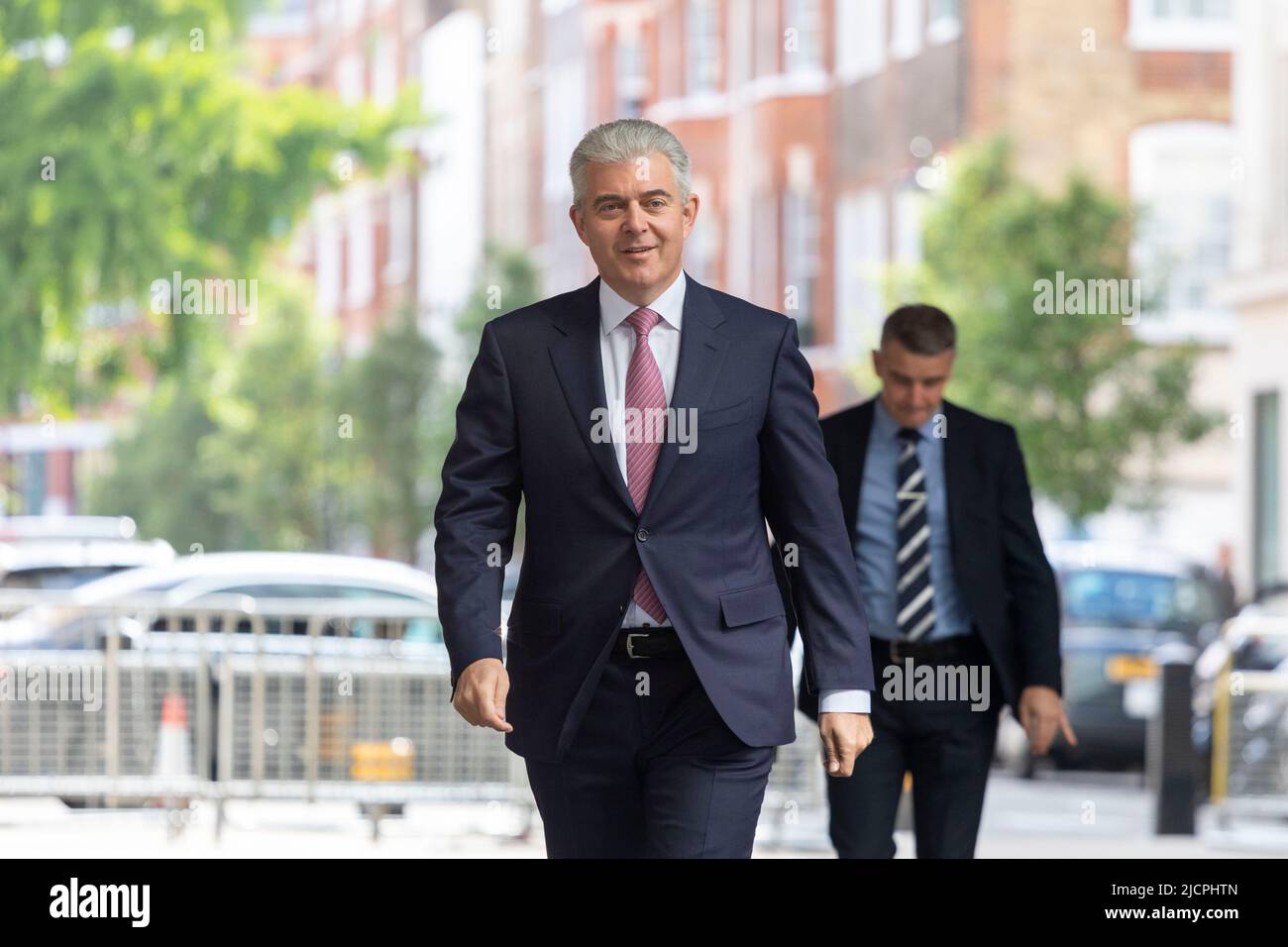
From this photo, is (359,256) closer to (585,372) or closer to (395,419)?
(395,419)

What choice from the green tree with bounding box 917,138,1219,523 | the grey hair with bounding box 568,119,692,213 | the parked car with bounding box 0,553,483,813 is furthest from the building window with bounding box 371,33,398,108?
the grey hair with bounding box 568,119,692,213

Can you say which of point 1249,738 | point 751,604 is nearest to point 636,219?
point 751,604

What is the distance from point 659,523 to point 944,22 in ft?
89.4

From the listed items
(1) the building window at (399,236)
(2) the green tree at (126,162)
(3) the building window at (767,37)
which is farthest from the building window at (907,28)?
(1) the building window at (399,236)

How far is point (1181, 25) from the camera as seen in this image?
31641mm

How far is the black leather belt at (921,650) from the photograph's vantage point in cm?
681

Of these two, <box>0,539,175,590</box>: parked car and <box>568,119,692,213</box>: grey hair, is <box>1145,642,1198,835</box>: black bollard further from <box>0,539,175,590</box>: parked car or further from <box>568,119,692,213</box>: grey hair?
<box>568,119,692,213</box>: grey hair

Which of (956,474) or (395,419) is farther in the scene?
(395,419)

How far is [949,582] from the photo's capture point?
6.88 metres

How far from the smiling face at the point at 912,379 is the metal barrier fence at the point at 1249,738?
735 cm

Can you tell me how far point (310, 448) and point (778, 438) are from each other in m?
40.6

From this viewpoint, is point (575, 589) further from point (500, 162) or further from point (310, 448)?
point (500, 162)

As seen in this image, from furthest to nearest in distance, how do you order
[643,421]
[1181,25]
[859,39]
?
[859,39] < [1181,25] < [643,421]

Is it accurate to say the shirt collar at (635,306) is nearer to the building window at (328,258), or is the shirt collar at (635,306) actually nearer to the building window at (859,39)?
the building window at (859,39)
